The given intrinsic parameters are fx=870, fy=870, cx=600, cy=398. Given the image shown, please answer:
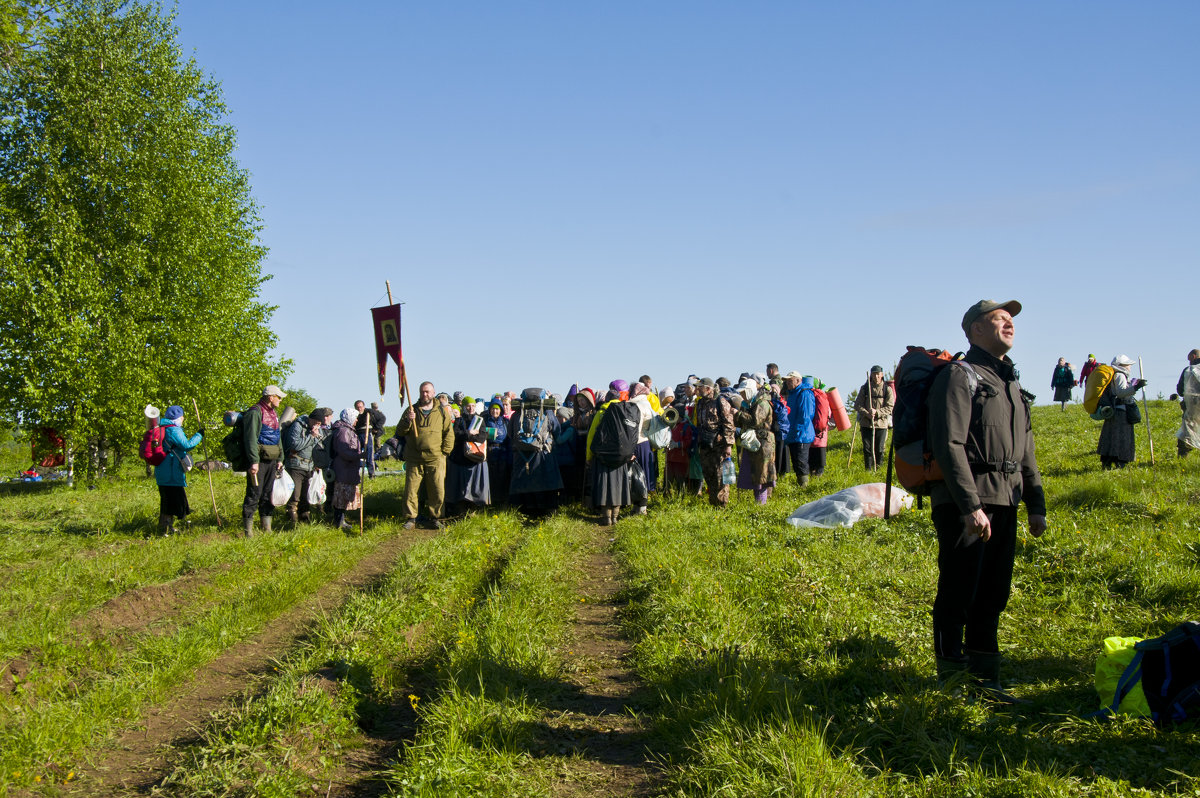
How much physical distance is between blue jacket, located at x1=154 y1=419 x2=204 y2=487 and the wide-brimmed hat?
35.4 feet

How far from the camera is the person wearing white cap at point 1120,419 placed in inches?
497

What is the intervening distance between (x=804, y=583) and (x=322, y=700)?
13.3ft

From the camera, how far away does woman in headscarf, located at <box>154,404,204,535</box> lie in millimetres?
12281

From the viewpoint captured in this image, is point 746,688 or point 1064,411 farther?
point 1064,411

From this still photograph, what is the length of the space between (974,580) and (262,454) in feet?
34.6

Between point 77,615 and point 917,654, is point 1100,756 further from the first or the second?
point 77,615

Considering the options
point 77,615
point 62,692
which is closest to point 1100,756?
point 62,692

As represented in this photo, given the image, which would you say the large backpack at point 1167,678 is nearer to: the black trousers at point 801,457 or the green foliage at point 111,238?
the black trousers at point 801,457

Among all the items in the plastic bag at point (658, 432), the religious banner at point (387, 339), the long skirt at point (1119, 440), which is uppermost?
the religious banner at point (387, 339)

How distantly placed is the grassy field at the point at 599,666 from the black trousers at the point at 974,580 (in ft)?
1.11

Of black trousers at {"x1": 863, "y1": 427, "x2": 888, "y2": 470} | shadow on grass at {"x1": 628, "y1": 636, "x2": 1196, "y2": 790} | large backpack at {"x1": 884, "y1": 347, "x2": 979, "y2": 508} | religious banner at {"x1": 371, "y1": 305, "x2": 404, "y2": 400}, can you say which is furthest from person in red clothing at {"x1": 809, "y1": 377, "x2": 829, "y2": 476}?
shadow on grass at {"x1": 628, "y1": 636, "x2": 1196, "y2": 790}

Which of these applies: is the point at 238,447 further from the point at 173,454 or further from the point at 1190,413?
the point at 1190,413

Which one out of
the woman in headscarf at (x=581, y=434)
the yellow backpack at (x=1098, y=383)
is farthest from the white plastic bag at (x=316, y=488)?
the yellow backpack at (x=1098, y=383)

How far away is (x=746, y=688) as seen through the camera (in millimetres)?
4543
